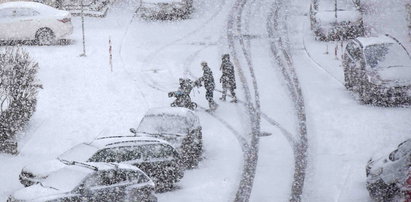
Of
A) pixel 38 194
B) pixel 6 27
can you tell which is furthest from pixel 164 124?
pixel 6 27

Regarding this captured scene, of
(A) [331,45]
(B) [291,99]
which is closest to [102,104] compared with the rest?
(B) [291,99]

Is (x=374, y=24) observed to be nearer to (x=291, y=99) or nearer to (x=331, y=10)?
(x=331, y=10)

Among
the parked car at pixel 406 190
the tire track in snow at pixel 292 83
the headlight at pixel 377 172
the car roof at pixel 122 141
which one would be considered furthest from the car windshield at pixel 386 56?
the parked car at pixel 406 190

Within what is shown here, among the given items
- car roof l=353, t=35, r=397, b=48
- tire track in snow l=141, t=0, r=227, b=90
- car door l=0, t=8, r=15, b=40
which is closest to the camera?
car roof l=353, t=35, r=397, b=48

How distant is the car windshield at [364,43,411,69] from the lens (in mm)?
24781

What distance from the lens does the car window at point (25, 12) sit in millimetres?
31394

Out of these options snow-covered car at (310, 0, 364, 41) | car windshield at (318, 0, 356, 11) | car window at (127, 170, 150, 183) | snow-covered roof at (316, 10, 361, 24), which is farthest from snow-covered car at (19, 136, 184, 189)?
car windshield at (318, 0, 356, 11)

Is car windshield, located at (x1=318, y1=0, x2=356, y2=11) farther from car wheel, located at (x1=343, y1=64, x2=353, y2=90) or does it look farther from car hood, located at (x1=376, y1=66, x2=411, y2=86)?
car hood, located at (x1=376, y1=66, x2=411, y2=86)

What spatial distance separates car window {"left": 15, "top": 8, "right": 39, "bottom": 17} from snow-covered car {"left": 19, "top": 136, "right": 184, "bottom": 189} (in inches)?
558

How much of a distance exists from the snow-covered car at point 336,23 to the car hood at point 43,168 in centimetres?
1696

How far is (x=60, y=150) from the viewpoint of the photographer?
69.9 feet

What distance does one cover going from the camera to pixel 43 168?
1755cm

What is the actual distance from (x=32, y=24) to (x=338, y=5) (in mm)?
12668

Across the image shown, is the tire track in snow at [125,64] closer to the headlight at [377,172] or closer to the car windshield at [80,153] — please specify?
the car windshield at [80,153]
